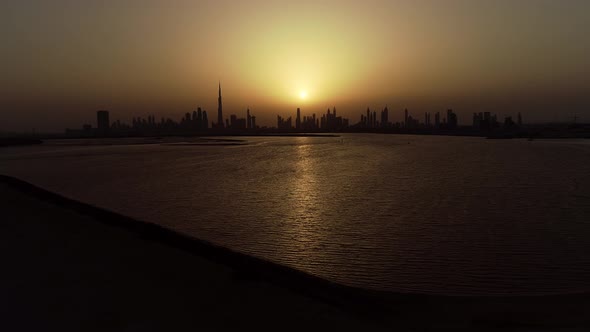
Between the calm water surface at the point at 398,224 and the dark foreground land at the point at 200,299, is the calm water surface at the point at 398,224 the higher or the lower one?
the lower one

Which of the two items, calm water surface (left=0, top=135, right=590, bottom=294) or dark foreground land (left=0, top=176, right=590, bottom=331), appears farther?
calm water surface (left=0, top=135, right=590, bottom=294)

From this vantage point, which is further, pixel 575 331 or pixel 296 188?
pixel 296 188

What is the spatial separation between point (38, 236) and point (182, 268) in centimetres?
461

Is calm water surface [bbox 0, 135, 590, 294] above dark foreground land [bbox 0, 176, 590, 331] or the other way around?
the other way around

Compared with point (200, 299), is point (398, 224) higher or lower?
lower

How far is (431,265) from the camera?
930 centimetres

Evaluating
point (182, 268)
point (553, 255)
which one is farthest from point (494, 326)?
point (553, 255)

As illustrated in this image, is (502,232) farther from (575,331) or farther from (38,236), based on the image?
(38,236)

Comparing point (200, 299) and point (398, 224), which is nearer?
point (200, 299)

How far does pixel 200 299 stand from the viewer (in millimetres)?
6059

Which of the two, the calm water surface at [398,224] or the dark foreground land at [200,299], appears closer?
the dark foreground land at [200,299]

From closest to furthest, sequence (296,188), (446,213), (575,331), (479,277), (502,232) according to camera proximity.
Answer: (575,331) < (479,277) < (502,232) < (446,213) < (296,188)

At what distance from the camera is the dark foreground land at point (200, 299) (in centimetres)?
545

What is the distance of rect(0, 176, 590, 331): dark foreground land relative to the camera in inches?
215
